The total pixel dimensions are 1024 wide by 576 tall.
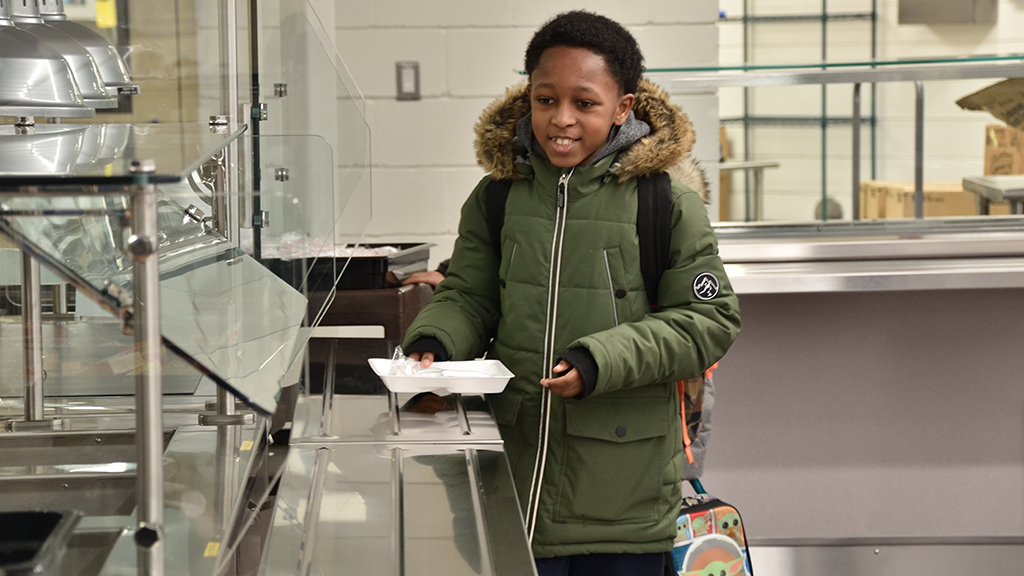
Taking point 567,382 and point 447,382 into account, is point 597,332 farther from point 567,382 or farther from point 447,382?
point 447,382

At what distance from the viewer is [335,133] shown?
2020 millimetres

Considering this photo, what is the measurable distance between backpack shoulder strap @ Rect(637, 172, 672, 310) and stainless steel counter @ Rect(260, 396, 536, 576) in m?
0.35

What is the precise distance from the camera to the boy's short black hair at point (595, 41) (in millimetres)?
1548

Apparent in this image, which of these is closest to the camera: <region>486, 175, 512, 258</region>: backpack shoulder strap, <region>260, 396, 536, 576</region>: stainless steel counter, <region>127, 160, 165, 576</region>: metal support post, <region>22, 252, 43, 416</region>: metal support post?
<region>127, 160, 165, 576</region>: metal support post

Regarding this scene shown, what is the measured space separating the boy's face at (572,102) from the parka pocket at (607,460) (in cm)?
39

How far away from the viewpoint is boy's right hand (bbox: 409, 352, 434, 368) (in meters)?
1.46

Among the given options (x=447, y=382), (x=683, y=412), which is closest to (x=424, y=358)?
(x=447, y=382)

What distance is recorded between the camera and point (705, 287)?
1535mm

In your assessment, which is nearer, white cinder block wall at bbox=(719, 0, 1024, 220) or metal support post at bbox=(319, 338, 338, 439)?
metal support post at bbox=(319, 338, 338, 439)

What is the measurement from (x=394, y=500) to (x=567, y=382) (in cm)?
38

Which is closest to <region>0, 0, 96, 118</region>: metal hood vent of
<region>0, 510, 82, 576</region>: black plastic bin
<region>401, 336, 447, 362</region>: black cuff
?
<region>0, 510, 82, 576</region>: black plastic bin

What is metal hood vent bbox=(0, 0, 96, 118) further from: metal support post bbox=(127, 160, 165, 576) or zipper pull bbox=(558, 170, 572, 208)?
zipper pull bbox=(558, 170, 572, 208)

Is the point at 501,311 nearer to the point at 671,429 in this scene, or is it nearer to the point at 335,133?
the point at 671,429

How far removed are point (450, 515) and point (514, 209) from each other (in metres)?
0.69
